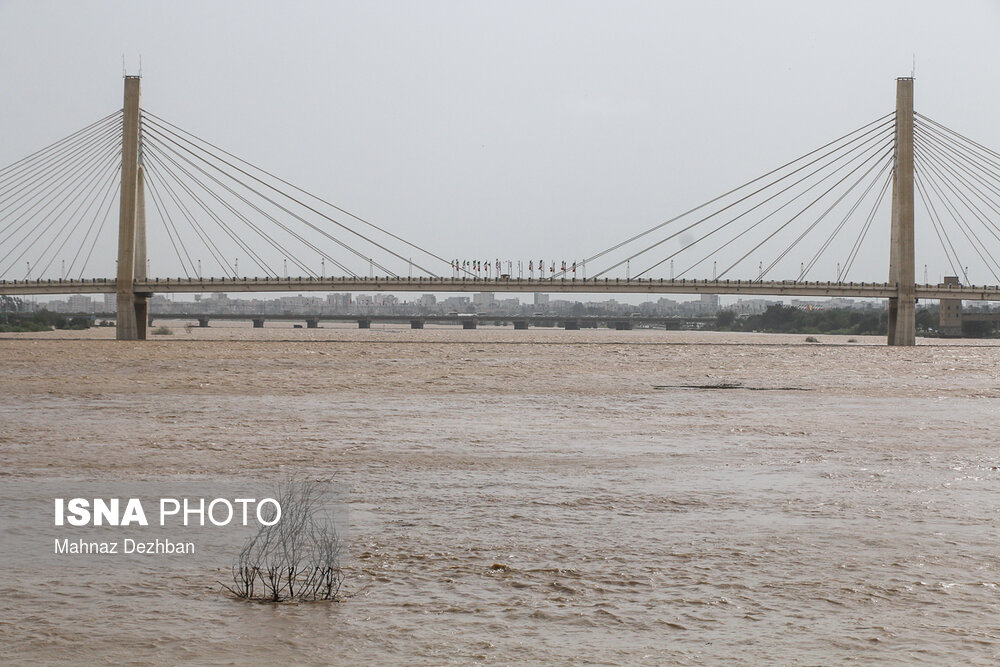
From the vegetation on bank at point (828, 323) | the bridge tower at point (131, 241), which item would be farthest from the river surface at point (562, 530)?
the vegetation on bank at point (828, 323)

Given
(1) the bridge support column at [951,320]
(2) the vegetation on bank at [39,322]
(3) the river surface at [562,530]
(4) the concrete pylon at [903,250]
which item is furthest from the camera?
(1) the bridge support column at [951,320]

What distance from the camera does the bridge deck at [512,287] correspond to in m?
66.4

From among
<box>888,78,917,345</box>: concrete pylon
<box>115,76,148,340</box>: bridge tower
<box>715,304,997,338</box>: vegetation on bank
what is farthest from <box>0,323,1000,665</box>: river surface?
<box>715,304,997,338</box>: vegetation on bank

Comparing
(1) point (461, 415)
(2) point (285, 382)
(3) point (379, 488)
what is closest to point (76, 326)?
(2) point (285, 382)

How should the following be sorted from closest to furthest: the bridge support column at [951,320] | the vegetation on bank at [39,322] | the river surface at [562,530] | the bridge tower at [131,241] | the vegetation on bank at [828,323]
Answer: the river surface at [562,530] → the bridge tower at [131,241] → the vegetation on bank at [39,322] → the bridge support column at [951,320] → the vegetation on bank at [828,323]

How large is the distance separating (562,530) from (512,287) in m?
60.1

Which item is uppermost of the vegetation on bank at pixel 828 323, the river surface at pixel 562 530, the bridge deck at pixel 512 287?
the bridge deck at pixel 512 287

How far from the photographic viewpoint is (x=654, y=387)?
26.7m

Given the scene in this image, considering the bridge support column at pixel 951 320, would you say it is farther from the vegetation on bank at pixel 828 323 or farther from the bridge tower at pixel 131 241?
the bridge tower at pixel 131 241

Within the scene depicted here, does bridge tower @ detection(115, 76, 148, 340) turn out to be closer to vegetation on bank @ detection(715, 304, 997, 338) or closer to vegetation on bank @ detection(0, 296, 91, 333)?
vegetation on bank @ detection(0, 296, 91, 333)

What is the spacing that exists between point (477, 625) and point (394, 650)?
0.62m

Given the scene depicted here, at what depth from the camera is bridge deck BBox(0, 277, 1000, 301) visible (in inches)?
2613

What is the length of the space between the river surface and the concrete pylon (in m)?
45.8

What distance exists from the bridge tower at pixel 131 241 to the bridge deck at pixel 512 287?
1096mm
